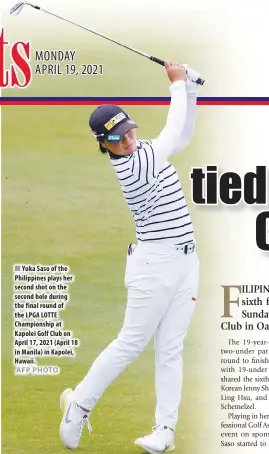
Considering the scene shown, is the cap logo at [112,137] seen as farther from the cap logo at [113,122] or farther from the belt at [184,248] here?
the belt at [184,248]

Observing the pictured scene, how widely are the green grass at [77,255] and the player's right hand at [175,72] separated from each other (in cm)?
25

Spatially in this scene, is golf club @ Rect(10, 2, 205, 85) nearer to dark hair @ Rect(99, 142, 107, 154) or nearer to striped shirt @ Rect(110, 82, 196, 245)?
striped shirt @ Rect(110, 82, 196, 245)

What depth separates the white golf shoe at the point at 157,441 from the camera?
23.7 feet

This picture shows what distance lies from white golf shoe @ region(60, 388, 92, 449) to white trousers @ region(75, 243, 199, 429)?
4 centimetres


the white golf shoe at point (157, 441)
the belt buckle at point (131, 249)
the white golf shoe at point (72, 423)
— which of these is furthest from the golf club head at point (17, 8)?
the white golf shoe at point (157, 441)

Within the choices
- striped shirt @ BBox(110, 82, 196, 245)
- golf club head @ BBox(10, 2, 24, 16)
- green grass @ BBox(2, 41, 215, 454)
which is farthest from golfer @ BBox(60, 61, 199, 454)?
golf club head @ BBox(10, 2, 24, 16)

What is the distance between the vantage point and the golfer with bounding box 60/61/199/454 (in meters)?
6.98

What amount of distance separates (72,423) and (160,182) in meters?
1.17

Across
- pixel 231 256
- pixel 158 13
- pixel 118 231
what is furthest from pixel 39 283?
pixel 158 13

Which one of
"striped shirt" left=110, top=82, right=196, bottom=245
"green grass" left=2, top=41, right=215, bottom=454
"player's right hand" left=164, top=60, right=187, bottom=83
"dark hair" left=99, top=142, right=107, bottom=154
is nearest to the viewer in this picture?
"striped shirt" left=110, top=82, right=196, bottom=245

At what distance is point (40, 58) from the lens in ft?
23.9

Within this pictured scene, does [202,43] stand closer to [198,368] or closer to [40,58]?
[40,58]

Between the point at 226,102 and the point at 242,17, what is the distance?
389mm

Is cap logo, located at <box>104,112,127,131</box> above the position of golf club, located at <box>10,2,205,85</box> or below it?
below
